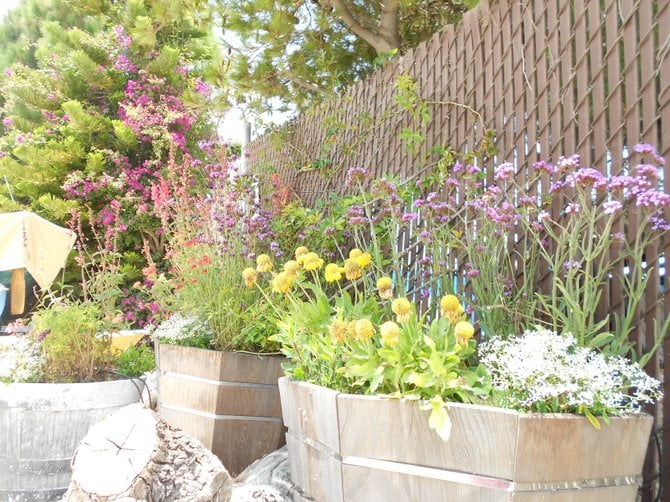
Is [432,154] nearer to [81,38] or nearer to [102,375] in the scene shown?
[102,375]

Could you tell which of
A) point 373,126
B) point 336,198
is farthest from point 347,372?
point 373,126

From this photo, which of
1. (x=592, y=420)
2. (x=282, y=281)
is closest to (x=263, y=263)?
(x=282, y=281)

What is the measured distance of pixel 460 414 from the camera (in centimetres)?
133

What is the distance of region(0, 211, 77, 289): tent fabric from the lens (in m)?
4.86

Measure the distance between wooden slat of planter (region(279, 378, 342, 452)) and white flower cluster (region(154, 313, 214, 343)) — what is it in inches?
37.3

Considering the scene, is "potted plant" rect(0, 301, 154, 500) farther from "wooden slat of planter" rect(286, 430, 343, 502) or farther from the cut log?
"wooden slat of planter" rect(286, 430, 343, 502)

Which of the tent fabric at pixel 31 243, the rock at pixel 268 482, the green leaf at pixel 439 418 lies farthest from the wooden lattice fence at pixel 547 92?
the tent fabric at pixel 31 243

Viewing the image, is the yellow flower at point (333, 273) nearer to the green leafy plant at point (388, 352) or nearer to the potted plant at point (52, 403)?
the green leafy plant at point (388, 352)

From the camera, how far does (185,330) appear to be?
107 inches

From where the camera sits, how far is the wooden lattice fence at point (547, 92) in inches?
70.1

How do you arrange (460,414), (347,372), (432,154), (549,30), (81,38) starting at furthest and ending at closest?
1. (81,38)
2. (432,154)
3. (549,30)
4. (347,372)
5. (460,414)

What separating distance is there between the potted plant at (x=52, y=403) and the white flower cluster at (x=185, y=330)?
35cm

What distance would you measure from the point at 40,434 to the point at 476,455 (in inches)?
62.3

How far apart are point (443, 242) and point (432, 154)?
84 centimetres
